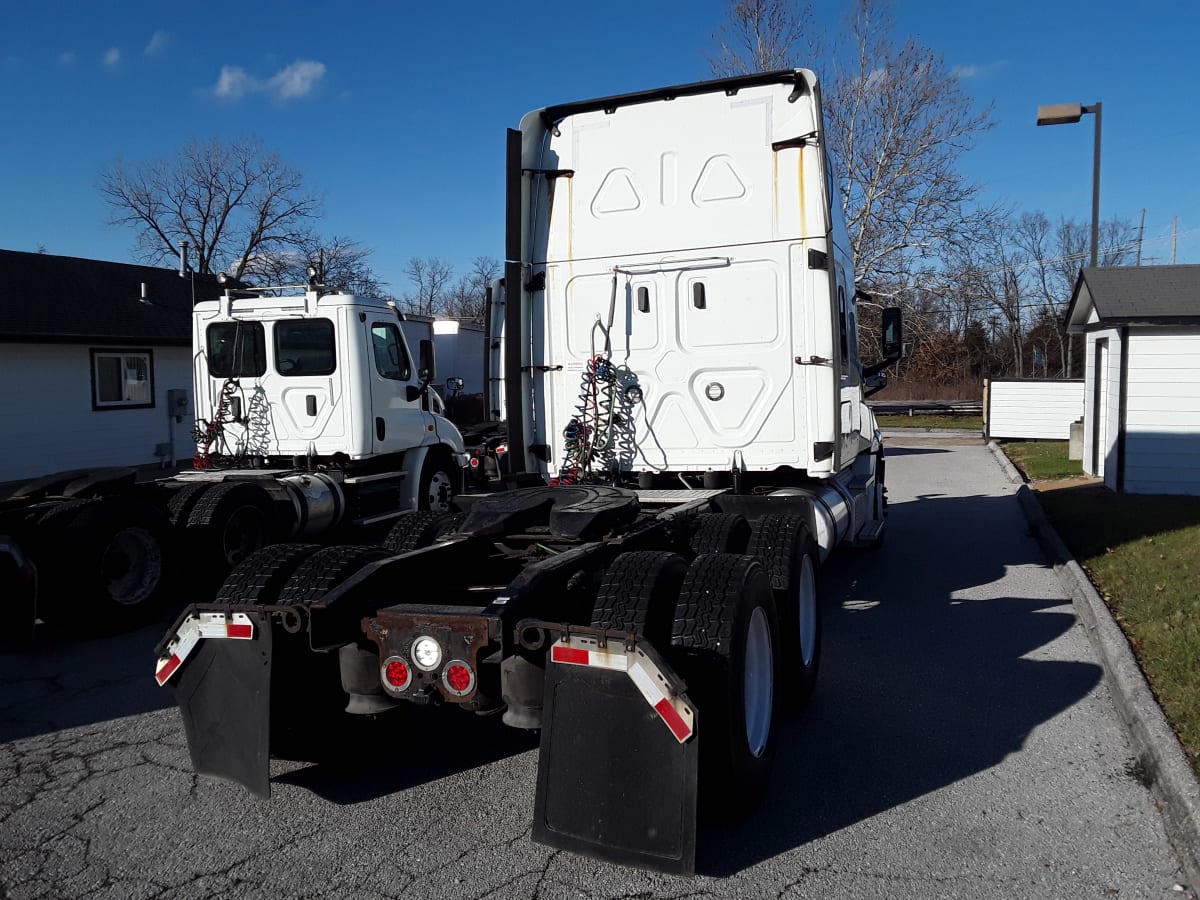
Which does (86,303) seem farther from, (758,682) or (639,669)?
(639,669)

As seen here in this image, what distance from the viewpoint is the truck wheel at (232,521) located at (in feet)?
25.9

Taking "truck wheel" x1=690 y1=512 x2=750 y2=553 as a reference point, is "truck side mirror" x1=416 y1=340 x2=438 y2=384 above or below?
above

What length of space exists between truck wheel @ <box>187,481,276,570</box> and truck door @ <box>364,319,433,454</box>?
188 cm

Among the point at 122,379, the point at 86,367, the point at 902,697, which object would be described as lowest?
the point at 902,697

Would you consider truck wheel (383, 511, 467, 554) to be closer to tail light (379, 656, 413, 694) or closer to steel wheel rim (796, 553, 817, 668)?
tail light (379, 656, 413, 694)

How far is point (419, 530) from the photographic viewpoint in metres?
5.41

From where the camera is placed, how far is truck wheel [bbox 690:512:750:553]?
17.0 ft

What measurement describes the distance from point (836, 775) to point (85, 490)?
6027 millimetres

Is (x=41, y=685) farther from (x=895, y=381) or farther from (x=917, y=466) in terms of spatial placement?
(x=895, y=381)

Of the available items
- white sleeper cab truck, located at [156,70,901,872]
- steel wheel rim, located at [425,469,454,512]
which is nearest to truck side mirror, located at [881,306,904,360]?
white sleeper cab truck, located at [156,70,901,872]

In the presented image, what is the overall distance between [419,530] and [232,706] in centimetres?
164

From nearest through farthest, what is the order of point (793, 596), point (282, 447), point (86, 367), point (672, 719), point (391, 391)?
point (672, 719), point (793, 596), point (282, 447), point (391, 391), point (86, 367)

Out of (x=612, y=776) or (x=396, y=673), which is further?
(x=396, y=673)

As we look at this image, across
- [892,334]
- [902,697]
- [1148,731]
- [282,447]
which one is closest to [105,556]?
[282,447]
